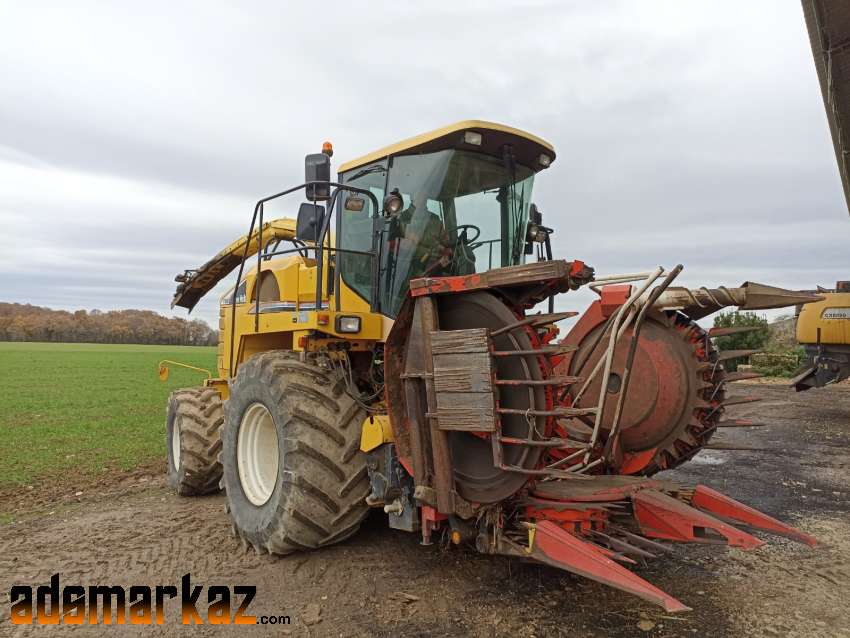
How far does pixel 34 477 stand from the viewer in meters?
7.52

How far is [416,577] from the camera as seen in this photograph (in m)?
4.13

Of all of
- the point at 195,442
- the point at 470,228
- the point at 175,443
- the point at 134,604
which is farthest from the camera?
the point at 175,443

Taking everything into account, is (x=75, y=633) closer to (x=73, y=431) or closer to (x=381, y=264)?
(x=381, y=264)

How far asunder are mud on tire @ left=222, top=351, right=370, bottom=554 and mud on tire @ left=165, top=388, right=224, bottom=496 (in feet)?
6.94

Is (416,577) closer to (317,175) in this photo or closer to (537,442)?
(537,442)

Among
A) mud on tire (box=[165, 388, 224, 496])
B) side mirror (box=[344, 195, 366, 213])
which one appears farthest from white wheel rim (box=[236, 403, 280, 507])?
side mirror (box=[344, 195, 366, 213])

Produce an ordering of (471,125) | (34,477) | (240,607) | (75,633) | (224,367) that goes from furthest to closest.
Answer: (34,477) → (224,367) → (471,125) → (240,607) → (75,633)

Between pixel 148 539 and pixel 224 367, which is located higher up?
pixel 224 367

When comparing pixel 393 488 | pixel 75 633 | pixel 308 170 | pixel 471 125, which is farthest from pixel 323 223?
pixel 75 633

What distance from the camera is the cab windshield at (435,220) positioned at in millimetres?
4508

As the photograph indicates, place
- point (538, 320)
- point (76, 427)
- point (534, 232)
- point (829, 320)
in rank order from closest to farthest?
point (538, 320) → point (534, 232) → point (76, 427) → point (829, 320)

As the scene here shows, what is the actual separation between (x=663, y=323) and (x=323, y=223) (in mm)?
2634

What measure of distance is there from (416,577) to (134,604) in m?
1.72

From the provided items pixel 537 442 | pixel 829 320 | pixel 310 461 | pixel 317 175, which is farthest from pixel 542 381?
pixel 829 320
